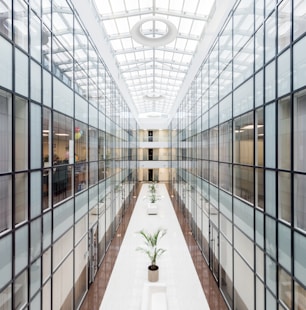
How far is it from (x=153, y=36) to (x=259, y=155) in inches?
452

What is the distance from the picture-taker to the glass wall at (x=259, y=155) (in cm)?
470

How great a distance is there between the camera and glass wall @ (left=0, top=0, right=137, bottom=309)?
4617mm

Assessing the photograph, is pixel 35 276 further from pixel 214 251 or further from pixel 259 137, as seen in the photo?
pixel 214 251

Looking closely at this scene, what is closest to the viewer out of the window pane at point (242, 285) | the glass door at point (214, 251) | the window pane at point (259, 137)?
the window pane at point (259, 137)

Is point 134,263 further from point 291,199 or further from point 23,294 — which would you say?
point 291,199

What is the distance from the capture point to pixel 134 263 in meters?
11.0

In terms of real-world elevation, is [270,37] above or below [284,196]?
above

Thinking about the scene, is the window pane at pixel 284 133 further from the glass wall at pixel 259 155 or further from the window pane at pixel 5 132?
the window pane at pixel 5 132

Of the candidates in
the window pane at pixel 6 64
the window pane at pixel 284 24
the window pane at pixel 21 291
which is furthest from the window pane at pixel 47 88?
the window pane at pixel 284 24

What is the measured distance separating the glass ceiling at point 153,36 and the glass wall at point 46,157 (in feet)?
11.8

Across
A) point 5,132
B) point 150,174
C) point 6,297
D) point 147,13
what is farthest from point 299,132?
A: point 150,174

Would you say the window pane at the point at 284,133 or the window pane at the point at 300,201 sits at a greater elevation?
the window pane at the point at 284,133

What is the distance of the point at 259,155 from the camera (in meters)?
6.25

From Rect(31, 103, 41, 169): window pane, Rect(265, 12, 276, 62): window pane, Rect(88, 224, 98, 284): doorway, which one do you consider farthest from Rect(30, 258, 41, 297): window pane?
Rect(265, 12, 276, 62): window pane
